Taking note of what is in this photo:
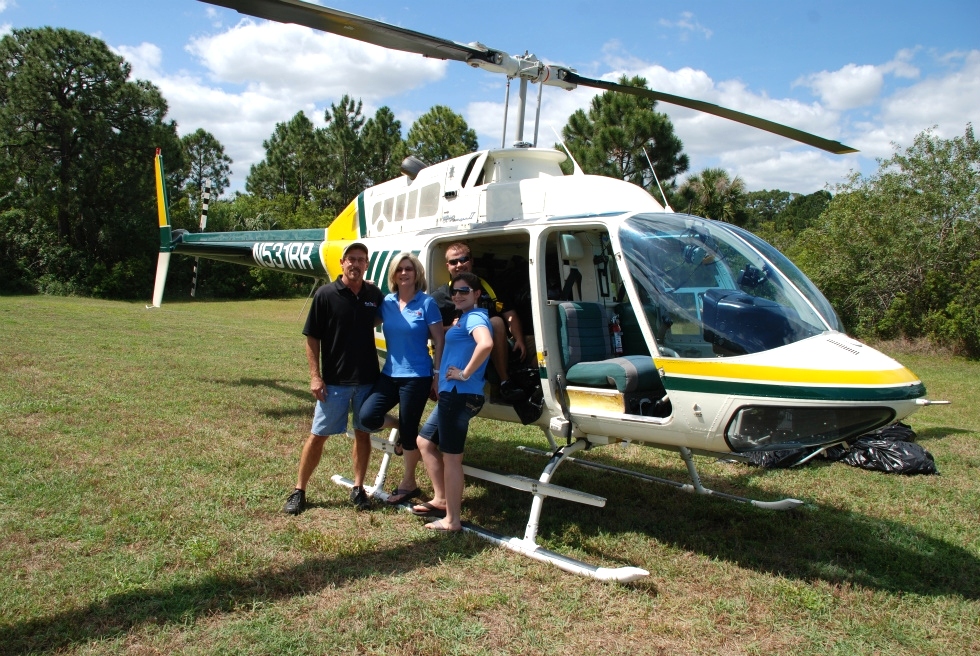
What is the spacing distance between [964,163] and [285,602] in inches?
873

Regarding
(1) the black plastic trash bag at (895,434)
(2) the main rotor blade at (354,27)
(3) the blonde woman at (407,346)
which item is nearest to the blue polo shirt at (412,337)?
(3) the blonde woman at (407,346)

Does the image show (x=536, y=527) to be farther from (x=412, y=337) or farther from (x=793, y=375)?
(x=793, y=375)

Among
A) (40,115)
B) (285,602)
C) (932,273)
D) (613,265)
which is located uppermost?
(40,115)

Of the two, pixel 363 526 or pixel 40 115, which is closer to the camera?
pixel 363 526

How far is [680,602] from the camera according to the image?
3.77m

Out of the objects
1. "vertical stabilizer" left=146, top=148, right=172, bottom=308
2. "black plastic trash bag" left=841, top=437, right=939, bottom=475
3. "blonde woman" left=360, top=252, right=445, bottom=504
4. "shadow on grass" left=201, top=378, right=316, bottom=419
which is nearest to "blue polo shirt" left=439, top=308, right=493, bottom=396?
→ "blonde woman" left=360, top=252, right=445, bottom=504

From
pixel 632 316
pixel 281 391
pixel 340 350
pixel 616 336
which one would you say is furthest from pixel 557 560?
pixel 281 391

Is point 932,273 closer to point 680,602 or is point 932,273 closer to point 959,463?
point 959,463

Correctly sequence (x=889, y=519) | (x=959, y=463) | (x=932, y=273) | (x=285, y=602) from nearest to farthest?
(x=285, y=602) → (x=889, y=519) → (x=959, y=463) → (x=932, y=273)

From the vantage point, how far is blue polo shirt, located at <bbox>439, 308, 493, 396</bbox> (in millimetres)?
4500

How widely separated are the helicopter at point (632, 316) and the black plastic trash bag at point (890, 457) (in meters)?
1.82

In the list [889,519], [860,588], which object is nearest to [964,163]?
[889,519]

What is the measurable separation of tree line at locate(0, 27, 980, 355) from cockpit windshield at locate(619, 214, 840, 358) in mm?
3049

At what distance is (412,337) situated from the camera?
15.8 feet
